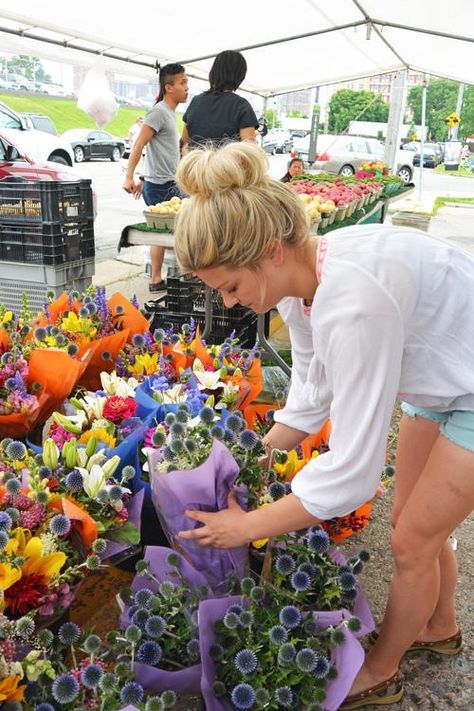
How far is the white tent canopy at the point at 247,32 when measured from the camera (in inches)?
244

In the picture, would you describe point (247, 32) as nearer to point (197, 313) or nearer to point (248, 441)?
point (197, 313)

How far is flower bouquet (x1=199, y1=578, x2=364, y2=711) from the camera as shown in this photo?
4.32ft

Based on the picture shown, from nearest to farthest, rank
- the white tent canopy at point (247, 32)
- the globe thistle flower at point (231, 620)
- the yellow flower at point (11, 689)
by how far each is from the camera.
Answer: the yellow flower at point (11, 689)
the globe thistle flower at point (231, 620)
the white tent canopy at point (247, 32)

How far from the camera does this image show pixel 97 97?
28.3ft

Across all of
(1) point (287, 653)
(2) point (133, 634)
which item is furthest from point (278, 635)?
(2) point (133, 634)

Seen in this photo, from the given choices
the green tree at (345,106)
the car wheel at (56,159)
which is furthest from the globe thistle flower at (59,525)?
the green tree at (345,106)

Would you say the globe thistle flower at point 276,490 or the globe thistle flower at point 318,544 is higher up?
the globe thistle flower at point 276,490

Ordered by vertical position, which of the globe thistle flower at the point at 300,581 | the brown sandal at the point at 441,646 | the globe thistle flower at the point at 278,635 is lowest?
the brown sandal at the point at 441,646

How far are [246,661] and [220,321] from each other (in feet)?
8.38

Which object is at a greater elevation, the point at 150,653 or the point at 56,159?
the point at 56,159

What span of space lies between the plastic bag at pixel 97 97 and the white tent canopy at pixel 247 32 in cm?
41

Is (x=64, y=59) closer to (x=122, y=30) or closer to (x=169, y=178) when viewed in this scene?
(x=122, y=30)

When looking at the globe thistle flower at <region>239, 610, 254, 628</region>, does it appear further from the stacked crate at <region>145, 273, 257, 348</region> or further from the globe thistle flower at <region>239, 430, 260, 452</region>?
the stacked crate at <region>145, 273, 257, 348</region>

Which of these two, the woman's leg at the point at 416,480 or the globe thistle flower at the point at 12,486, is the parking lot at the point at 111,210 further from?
the globe thistle flower at the point at 12,486
